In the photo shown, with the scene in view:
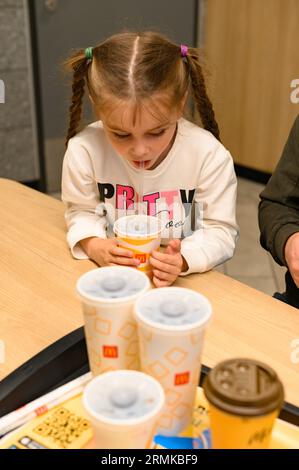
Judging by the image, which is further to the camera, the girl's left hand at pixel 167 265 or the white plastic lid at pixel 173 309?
the girl's left hand at pixel 167 265

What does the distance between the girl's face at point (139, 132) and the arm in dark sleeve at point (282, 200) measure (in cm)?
24

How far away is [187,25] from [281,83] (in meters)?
0.74

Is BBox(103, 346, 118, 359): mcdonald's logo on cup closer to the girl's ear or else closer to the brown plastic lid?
the brown plastic lid

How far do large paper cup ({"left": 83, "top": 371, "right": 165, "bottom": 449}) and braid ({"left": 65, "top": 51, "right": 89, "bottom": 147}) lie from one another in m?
0.83

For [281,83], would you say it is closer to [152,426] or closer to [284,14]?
[284,14]

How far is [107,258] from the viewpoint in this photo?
1013 millimetres

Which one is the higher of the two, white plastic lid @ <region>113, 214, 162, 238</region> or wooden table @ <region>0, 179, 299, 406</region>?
white plastic lid @ <region>113, 214, 162, 238</region>

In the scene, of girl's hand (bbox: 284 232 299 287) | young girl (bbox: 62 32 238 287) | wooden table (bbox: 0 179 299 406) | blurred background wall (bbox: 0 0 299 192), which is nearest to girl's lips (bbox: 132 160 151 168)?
young girl (bbox: 62 32 238 287)

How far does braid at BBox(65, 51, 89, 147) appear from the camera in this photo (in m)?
1.18

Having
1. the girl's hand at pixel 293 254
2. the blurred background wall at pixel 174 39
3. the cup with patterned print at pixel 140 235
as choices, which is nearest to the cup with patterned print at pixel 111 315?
the cup with patterned print at pixel 140 235

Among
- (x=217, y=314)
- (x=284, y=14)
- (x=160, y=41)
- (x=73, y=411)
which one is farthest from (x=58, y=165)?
(x=73, y=411)

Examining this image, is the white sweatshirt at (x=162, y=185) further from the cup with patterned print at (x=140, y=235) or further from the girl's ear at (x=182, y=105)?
the cup with patterned print at (x=140, y=235)

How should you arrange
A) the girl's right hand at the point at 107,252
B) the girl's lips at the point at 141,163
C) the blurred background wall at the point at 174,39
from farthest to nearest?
the blurred background wall at the point at 174,39 < the girl's lips at the point at 141,163 < the girl's right hand at the point at 107,252

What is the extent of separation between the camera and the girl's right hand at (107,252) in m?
0.92
